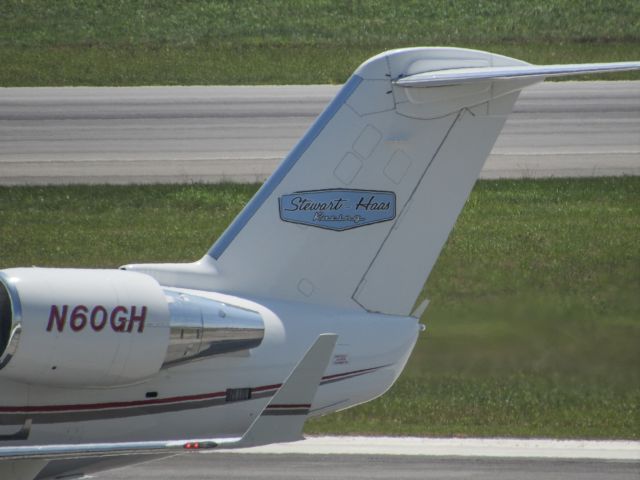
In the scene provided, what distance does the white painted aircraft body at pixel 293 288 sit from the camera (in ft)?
27.5

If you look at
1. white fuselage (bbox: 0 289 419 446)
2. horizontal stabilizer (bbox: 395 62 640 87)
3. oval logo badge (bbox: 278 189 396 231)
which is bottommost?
white fuselage (bbox: 0 289 419 446)

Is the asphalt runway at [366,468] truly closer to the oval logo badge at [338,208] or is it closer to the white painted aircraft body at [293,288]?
the white painted aircraft body at [293,288]

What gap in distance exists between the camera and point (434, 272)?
653 inches

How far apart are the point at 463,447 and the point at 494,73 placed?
15.2 ft

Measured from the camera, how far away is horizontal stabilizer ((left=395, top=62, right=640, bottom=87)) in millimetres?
8500

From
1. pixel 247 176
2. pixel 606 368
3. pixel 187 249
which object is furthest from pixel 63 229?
pixel 606 368

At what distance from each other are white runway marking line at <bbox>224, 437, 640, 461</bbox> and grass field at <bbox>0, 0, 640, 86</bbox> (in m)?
19.6

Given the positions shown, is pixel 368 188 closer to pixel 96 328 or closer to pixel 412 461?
pixel 96 328

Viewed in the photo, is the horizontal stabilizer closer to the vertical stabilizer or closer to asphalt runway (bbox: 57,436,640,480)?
the vertical stabilizer

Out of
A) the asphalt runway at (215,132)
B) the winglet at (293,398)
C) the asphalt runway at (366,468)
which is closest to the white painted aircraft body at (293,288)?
the winglet at (293,398)

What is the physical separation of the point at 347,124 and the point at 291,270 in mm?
1168

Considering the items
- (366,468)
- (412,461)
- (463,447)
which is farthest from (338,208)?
(463,447)

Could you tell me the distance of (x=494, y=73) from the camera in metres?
8.95

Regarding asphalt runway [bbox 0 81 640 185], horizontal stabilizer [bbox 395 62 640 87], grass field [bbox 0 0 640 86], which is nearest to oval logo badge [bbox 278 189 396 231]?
horizontal stabilizer [bbox 395 62 640 87]
